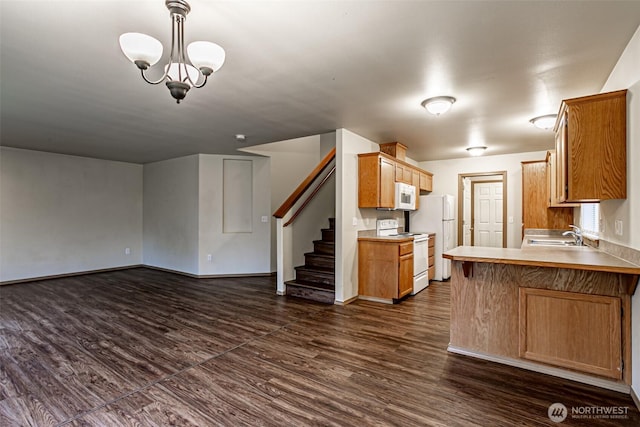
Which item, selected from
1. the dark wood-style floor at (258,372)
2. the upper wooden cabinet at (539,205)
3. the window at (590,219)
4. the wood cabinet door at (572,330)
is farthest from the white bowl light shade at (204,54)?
the upper wooden cabinet at (539,205)

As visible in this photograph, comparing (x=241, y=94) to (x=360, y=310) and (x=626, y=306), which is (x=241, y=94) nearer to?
(x=360, y=310)

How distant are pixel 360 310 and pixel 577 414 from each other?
7.78ft

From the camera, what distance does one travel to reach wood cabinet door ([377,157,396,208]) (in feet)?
15.0

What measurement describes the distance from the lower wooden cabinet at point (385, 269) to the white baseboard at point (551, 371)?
152 centimetres

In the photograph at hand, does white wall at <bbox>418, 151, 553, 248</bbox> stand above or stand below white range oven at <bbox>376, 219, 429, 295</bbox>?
above

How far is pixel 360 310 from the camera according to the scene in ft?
13.5

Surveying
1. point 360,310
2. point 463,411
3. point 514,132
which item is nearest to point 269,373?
point 463,411

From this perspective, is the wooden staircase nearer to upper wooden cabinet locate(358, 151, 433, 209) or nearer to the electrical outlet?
upper wooden cabinet locate(358, 151, 433, 209)

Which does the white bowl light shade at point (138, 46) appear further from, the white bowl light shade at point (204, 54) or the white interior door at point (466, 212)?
the white interior door at point (466, 212)

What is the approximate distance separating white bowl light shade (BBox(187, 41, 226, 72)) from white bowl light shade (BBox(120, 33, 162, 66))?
20cm

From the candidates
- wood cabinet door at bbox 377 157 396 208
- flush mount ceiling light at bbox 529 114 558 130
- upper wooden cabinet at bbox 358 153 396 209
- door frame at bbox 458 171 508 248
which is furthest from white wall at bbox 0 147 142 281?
flush mount ceiling light at bbox 529 114 558 130

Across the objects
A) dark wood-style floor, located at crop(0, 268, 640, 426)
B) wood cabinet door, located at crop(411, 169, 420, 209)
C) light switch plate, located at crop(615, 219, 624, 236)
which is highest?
wood cabinet door, located at crop(411, 169, 420, 209)

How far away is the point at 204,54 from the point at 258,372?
7.49 feet

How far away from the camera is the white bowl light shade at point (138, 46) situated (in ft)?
5.90
